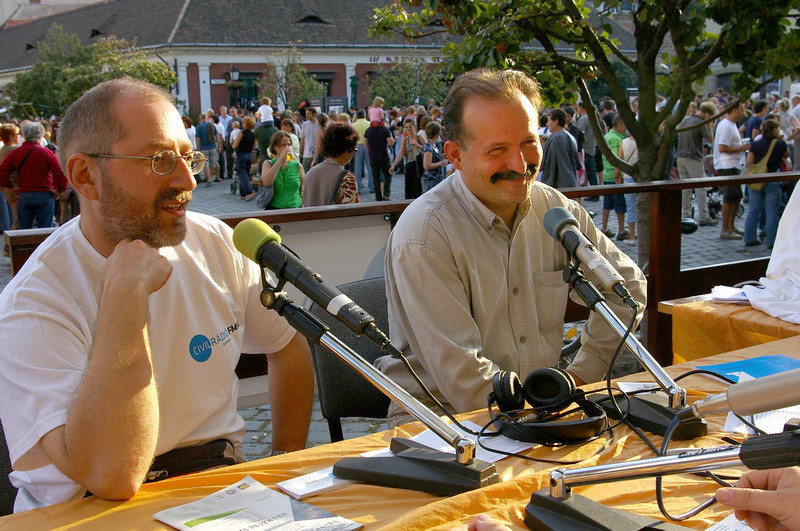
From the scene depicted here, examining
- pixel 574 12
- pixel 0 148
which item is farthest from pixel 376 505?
pixel 0 148

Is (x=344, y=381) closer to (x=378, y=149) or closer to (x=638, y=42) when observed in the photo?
(x=638, y=42)

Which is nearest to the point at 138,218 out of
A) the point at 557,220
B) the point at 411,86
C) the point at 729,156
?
the point at 557,220

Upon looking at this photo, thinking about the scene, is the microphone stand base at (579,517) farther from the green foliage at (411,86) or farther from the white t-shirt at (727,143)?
the green foliage at (411,86)

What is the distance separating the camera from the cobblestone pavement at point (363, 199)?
15.9ft

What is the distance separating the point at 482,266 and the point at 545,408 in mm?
815

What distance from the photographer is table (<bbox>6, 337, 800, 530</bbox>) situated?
174 centimetres

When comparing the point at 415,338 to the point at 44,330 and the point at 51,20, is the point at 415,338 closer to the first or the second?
the point at 44,330

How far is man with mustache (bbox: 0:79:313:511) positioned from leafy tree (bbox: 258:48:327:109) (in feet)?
116

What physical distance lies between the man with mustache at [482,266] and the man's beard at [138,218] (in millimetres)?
840

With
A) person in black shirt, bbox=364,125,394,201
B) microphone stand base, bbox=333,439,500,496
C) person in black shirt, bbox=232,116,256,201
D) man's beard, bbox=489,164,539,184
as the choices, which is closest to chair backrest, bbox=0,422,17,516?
microphone stand base, bbox=333,439,500,496

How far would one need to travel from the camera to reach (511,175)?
287cm

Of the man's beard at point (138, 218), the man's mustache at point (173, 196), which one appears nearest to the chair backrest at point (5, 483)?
the man's beard at point (138, 218)

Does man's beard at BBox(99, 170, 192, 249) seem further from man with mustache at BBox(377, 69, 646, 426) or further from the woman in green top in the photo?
the woman in green top

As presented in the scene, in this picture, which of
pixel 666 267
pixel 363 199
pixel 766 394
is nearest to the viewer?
pixel 766 394
